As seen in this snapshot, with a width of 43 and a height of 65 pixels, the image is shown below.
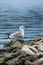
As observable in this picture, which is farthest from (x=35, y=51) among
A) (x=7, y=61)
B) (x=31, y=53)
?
(x=7, y=61)

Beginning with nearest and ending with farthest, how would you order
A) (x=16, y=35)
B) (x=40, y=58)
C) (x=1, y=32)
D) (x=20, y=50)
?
(x=40, y=58)
(x=20, y=50)
(x=16, y=35)
(x=1, y=32)

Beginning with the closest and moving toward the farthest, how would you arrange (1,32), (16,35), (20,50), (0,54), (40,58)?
(40,58) → (20,50) → (0,54) → (16,35) → (1,32)

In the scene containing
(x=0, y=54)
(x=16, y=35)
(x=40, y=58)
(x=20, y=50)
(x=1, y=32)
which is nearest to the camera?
(x=40, y=58)

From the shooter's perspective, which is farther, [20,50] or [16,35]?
[16,35]

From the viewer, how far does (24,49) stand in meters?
6.83

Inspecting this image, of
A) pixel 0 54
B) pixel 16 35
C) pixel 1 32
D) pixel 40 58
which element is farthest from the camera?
pixel 1 32

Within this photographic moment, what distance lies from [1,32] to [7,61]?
763 centimetres

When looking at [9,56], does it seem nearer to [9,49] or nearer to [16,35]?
[9,49]

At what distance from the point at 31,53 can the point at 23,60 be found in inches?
11.1

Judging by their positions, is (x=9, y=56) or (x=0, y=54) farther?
(x=0, y=54)

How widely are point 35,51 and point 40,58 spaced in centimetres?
42

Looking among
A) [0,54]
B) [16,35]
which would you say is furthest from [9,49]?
[16,35]

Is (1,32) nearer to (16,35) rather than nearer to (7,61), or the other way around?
(16,35)

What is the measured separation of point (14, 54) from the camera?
6.81m
